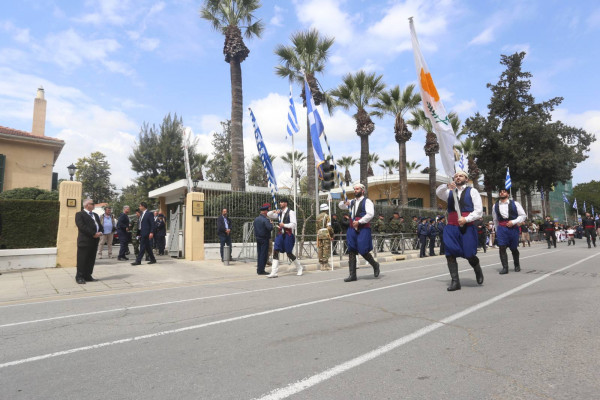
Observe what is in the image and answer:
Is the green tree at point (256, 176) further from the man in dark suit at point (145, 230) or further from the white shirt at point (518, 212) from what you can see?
the white shirt at point (518, 212)

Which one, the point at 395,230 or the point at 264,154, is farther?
the point at 395,230

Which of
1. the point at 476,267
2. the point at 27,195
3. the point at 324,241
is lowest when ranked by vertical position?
the point at 476,267

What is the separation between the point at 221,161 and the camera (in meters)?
43.9

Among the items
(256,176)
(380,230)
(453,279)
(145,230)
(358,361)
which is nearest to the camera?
(358,361)

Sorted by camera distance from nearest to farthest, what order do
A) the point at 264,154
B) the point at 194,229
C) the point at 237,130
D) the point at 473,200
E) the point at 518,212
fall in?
the point at 473,200 < the point at 518,212 < the point at 194,229 < the point at 264,154 < the point at 237,130

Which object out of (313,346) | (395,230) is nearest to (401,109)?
(395,230)

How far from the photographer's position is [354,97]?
80.9 ft

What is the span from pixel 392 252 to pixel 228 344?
15.6 metres

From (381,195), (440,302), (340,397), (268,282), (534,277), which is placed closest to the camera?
(340,397)

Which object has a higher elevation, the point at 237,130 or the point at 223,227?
the point at 237,130

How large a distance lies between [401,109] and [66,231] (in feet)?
73.8

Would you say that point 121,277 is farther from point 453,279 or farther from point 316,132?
point 453,279

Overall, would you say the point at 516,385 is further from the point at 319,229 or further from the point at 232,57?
the point at 232,57

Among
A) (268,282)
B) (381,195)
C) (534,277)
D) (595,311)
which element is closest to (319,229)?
(268,282)
